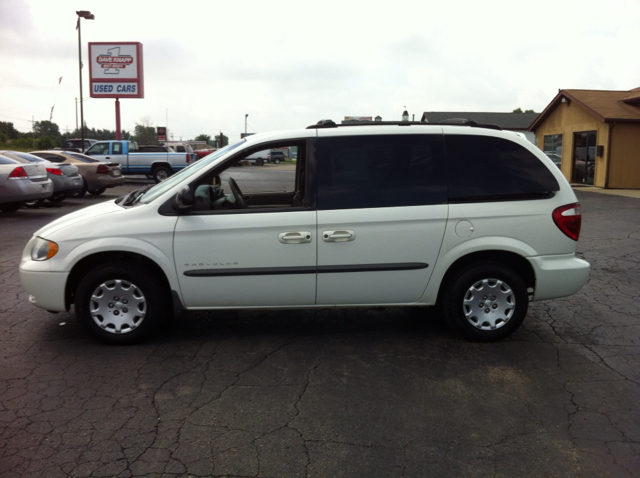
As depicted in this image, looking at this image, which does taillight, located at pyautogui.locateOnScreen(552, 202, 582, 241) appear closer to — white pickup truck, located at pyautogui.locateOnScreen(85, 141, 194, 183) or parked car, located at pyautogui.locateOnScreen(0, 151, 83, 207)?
parked car, located at pyautogui.locateOnScreen(0, 151, 83, 207)

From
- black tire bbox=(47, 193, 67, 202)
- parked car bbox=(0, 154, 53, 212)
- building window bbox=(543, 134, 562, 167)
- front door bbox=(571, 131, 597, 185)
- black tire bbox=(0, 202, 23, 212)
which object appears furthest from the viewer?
building window bbox=(543, 134, 562, 167)

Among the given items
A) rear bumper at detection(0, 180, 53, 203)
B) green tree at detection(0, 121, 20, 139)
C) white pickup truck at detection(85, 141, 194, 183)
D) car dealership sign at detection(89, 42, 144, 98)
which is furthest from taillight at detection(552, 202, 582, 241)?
green tree at detection(0, 121, 20, 139)

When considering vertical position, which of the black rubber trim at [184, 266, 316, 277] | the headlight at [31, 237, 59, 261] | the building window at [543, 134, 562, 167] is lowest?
the black rubber trim at [184, 266, 316, 277]

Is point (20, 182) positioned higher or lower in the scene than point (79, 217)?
higher

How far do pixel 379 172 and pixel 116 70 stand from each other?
36.1 m

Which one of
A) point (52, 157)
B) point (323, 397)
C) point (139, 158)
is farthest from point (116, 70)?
point (323, 397)

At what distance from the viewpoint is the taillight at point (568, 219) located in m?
4.94

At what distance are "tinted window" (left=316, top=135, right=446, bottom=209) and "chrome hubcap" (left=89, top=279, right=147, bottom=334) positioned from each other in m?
1.73

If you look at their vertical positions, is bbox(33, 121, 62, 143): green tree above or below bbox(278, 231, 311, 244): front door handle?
above

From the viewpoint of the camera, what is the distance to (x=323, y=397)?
3986mm

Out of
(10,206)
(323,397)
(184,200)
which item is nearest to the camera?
(323,397)

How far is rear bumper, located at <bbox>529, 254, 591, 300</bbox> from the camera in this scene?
16.3ft

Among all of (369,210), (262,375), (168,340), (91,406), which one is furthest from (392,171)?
(91,406)

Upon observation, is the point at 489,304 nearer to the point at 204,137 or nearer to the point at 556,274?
the point at 556,274
